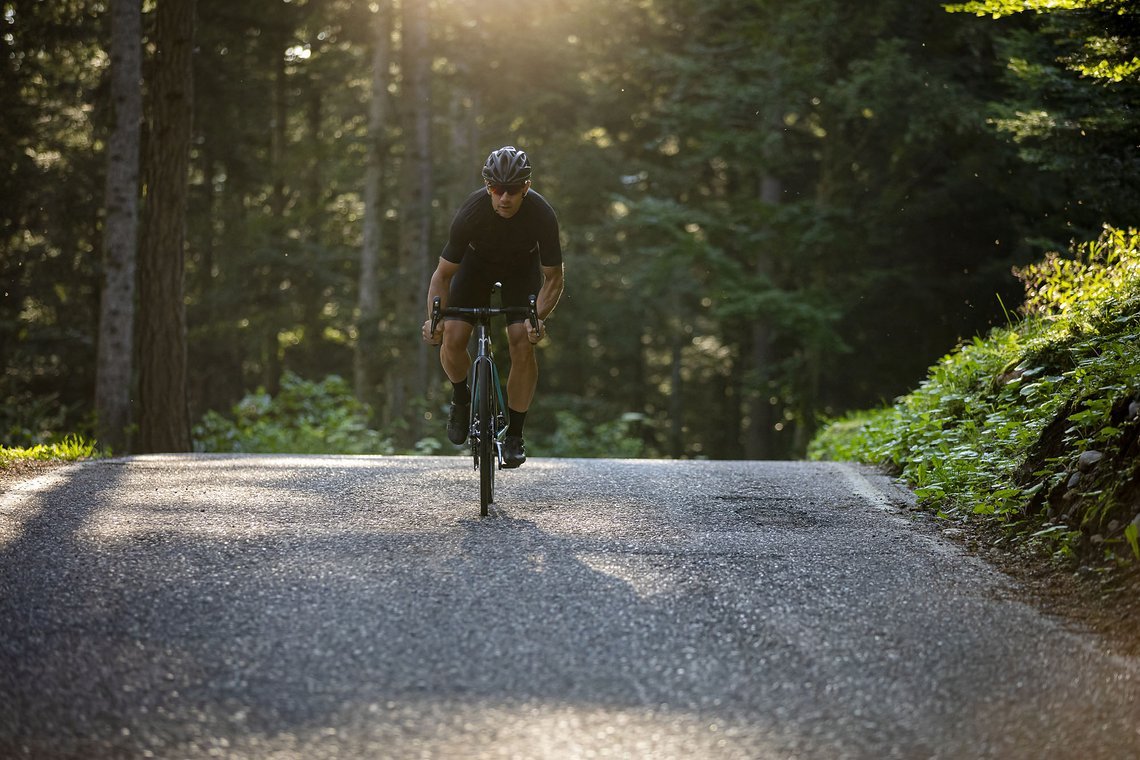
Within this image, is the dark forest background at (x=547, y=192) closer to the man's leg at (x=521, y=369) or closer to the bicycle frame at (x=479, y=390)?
the man's leg at (x=521, y=369)

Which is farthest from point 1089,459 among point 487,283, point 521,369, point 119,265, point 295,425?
point 295,425

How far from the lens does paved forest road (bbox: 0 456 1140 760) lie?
3.65 m

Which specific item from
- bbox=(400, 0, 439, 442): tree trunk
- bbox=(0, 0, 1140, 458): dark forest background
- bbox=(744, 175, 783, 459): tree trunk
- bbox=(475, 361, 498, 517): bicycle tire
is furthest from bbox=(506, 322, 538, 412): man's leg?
bbox=(744, 175, 783, 459): tree trunk

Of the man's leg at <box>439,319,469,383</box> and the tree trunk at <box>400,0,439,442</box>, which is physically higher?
the tree trunk at <box>400,0,439,442</box>

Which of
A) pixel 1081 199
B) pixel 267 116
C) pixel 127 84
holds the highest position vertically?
pixel 267 116

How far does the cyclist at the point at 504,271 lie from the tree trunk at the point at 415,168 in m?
16.6

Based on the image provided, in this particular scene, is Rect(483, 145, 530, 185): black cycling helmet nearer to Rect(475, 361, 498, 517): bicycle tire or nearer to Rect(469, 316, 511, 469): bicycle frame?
Rect(469, 316, 511, 469): bicycle frame

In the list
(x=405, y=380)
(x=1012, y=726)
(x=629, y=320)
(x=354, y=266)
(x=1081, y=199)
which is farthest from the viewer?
(x=629, y=320)

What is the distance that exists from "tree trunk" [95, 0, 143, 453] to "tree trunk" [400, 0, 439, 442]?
825cm

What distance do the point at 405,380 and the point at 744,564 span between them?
20443 mm

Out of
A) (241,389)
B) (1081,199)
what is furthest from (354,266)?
(1081,199)

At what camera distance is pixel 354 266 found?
3484cm

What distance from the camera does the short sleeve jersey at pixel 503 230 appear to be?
749 cm

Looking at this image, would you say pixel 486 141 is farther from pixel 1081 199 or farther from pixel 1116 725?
pixel 1116 725
